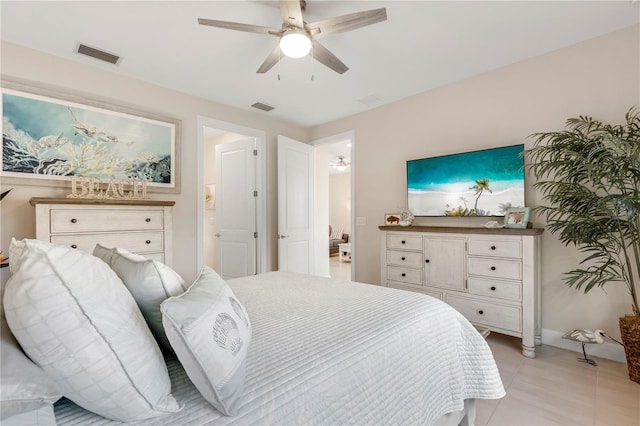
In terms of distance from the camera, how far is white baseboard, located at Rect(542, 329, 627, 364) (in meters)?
2.34

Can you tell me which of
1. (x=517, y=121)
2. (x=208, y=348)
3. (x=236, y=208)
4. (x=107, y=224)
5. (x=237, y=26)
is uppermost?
(x=237, y=26)

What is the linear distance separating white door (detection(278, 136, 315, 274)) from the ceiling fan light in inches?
82.6

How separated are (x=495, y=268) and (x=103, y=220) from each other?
3425 millimetres

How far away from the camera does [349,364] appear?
99cm

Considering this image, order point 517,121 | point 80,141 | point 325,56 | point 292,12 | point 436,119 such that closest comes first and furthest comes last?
point 292,12, point 325,56, point 80,141, point 517,121, point 436,119

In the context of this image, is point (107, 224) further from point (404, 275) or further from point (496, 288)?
point (496, 288)

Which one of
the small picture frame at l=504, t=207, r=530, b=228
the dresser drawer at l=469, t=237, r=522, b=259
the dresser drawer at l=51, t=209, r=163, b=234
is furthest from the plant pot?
the dresser drawer at l=51, t=209, r=163, b=234

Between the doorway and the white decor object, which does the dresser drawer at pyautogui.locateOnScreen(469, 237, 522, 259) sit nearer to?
the doorway

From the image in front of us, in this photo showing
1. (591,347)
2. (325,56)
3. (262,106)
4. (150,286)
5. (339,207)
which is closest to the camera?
(150,286)

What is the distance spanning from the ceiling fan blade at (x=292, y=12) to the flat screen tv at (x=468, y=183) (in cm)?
214

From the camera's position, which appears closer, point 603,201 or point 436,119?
point 603,201

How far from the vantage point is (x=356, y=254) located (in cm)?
424

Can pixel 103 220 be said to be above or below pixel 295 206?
below

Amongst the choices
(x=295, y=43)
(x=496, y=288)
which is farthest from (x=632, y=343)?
(x=295, y=43)
